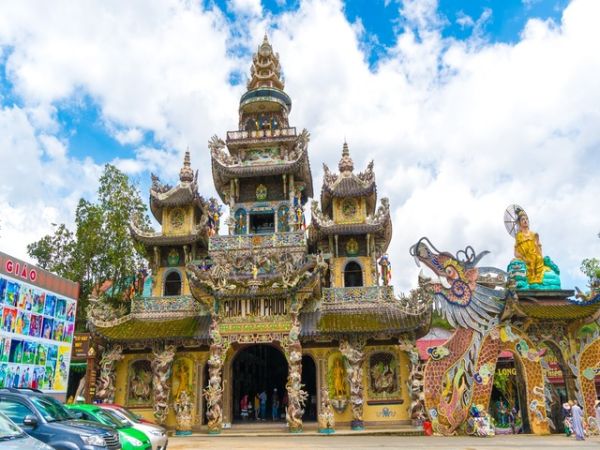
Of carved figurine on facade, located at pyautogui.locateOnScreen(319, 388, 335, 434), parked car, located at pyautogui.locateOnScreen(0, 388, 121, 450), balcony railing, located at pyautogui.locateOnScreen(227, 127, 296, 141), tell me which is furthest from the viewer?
balcony railing, located at pyautogui.locateOnScreen(227, 127, 296, 141)

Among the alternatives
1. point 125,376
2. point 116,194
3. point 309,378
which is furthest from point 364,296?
point 116,194

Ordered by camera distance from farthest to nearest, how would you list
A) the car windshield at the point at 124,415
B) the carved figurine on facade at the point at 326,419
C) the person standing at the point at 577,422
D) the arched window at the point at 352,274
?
the arched window at the point at 352,274, the carved figurine on facade at the point at 326,419, the person standing at the point at 577,422, the car windshield at the point at 124,415

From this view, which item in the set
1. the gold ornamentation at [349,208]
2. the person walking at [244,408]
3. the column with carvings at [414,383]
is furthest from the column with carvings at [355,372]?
the gold ornamentation at [349,208]

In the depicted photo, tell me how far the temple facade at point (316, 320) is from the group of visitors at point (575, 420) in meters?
0.49

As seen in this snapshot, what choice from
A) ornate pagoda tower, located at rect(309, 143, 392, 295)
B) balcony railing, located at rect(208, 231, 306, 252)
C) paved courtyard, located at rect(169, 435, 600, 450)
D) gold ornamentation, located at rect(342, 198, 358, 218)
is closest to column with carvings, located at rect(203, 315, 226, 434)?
paved courtyard, located at rect(169, 435, 600, 450)

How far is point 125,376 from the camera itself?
68.2 ft

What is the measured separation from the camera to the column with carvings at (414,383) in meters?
18.2

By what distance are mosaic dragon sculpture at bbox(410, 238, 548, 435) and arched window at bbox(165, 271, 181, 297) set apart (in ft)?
40.1

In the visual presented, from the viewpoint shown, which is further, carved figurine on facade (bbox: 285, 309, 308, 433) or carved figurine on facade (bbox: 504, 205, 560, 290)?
carved figurine on facade (bbox: 504, 205, 560, 290)

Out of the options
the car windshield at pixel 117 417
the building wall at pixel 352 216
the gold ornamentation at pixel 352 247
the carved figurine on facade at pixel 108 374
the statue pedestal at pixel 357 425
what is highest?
the building wall at pixel 352 216

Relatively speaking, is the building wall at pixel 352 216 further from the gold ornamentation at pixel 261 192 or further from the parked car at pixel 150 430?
the parked car at pixel 150 430

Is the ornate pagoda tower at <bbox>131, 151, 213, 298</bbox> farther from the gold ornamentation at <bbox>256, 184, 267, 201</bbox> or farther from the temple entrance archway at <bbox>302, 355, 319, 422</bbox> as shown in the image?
the temple entrance archway at <bbox>302, 355, 319, 422</bbox>

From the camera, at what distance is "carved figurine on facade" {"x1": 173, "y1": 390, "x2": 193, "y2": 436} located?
18.6 m

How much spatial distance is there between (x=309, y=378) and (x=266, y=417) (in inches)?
109
